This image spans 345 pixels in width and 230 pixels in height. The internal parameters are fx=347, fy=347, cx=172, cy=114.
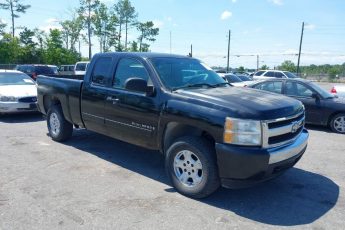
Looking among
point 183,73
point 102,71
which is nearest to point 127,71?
point 102,71

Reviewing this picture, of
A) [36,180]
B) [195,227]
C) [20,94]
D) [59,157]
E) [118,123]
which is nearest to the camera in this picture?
[195,227]

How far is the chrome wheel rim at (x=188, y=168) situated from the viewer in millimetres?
4535

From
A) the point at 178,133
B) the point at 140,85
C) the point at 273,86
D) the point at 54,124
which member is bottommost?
the point at 54,124

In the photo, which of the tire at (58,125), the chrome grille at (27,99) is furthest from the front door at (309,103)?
the chrome grille at (27,99)

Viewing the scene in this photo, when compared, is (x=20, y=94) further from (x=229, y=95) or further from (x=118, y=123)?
(x=229, y=95)

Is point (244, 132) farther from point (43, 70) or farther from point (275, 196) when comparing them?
point (43, 70)

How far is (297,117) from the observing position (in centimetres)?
480

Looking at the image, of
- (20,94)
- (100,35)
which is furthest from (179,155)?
(100,35)

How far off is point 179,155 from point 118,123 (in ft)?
4.72

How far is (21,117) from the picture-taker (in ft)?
36.1

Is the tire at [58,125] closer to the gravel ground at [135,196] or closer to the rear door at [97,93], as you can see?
the gravel ground at [135,196]

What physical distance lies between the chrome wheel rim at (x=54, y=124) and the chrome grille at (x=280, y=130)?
481 centimetres

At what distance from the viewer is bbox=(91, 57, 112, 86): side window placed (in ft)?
19.7

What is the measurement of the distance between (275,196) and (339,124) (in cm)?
562
